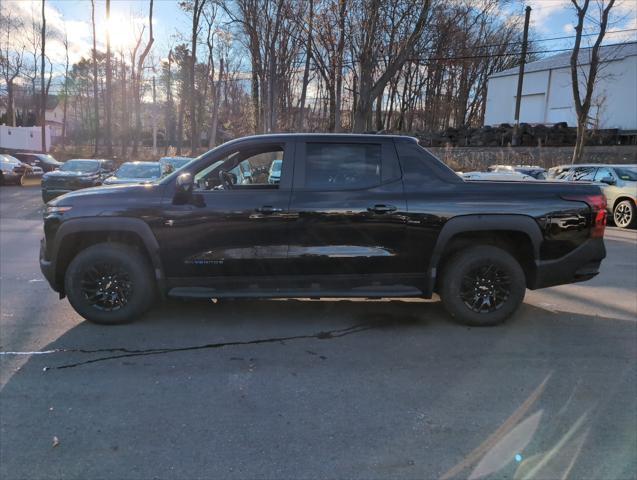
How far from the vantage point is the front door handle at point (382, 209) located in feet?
15.5

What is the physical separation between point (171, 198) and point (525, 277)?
3671 mm

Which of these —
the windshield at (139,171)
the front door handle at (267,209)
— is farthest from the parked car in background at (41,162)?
the front door handle at (267,209)

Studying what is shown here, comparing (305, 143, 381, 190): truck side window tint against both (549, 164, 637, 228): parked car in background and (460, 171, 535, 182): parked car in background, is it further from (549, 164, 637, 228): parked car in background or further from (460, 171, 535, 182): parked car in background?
(549, 164, 637, 228): parked car in background

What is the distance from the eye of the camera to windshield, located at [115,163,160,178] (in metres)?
14.6

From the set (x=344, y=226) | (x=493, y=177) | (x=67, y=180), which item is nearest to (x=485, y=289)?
(x=344, y=226)

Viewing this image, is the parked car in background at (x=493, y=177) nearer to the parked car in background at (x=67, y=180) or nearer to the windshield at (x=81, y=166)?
A: the parked car in background at (x=67, y=180)

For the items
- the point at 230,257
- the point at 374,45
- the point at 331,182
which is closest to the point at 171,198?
the point at 230,257

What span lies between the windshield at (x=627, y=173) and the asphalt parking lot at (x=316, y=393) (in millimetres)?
9480

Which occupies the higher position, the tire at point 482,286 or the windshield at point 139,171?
the windshield at point 139,171

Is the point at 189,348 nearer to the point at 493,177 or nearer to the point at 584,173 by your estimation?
the point at 493,177

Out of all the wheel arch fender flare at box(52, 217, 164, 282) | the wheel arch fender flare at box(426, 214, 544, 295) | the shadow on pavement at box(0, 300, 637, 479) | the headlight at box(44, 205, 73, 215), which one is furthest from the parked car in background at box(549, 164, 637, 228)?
the headlight at box(44, 205, 73, 215)

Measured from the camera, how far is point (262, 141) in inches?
196

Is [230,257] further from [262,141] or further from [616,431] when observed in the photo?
[616,431]

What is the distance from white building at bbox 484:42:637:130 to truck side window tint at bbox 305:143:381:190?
94.0 feet
